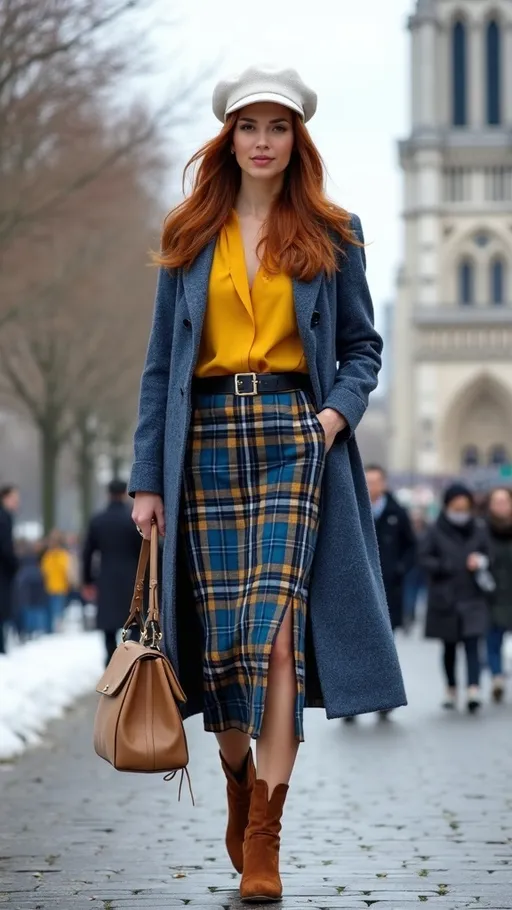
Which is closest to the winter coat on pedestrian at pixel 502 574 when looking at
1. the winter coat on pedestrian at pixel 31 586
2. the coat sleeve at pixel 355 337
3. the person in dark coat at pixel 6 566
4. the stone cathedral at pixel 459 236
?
the person in dark coat at pixel 6 566

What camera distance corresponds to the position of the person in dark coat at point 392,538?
14844mm

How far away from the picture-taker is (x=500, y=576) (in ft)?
52.0

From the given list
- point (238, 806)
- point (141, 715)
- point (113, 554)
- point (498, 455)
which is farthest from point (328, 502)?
point (498, 455)

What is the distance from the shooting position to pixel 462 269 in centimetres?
9025

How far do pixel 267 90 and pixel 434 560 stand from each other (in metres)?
9.98

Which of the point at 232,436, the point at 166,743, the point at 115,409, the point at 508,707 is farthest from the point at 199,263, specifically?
the point at 115,409

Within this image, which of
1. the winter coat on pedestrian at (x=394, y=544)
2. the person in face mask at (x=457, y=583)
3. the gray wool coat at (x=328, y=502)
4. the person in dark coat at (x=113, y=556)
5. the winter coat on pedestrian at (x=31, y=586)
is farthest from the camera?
the winter coat on pedestrian at (x=31, y=586)

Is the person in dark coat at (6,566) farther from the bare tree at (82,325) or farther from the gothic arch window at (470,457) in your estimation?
the gothic arch window at (470,457)

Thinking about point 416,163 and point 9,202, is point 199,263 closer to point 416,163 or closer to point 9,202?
point 9,202

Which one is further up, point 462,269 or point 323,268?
point 462,269

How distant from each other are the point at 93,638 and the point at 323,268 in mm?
18389

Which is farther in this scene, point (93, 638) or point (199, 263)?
point (93, 638)

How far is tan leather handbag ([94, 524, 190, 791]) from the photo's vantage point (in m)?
4.77

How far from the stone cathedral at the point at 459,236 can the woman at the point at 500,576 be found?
233ft
